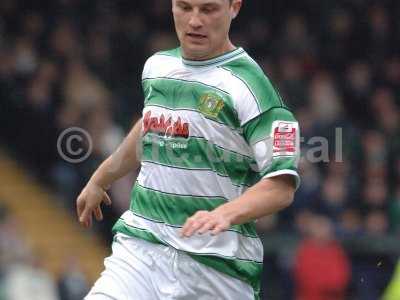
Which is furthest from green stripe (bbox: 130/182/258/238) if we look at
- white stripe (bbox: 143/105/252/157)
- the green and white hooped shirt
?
white stripe (bbox: 143/105/252/157)

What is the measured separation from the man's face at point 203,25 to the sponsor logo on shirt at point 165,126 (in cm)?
33

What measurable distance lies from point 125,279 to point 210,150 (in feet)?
2.33

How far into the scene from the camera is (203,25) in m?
5.84

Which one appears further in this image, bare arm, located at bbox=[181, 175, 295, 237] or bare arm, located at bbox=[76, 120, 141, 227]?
bare arm, located at bbox=[76, 120, 141, 227]

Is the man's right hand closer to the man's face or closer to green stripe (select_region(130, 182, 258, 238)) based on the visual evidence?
green stripe (select_region(130, 182, 258, 238))

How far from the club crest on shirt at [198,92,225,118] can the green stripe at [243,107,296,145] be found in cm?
16

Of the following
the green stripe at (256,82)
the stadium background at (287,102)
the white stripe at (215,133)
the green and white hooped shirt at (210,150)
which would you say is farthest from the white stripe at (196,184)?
the stadium background at (287,102)

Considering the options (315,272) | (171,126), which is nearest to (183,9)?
(171,126)

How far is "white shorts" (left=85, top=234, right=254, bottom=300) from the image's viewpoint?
5805 mm

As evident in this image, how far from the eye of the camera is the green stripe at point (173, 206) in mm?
5840

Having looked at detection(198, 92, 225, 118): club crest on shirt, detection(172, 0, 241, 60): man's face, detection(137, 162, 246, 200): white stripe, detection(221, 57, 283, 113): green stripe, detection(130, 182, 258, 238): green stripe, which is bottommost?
detection(130, 182, 258, 238): green stripe

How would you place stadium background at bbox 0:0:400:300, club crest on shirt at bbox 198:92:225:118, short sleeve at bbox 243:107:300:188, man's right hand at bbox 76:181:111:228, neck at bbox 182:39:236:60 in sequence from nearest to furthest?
short sleeve at bbox 243:107:300:188, club crest on shirt at bbox 198:92:225:118, neck at bbox 182:39:236:60, man's right hand at bbox 76:181:111:228, stadium background at bbox 0:0:400:300

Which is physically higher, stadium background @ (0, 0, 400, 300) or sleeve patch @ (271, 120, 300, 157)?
sleeve patch @ (271, 120, 300, 157)

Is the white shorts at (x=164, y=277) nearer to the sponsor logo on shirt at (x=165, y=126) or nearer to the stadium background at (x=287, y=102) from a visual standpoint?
the sponsor logo on shirt at (x=165, y=126)
